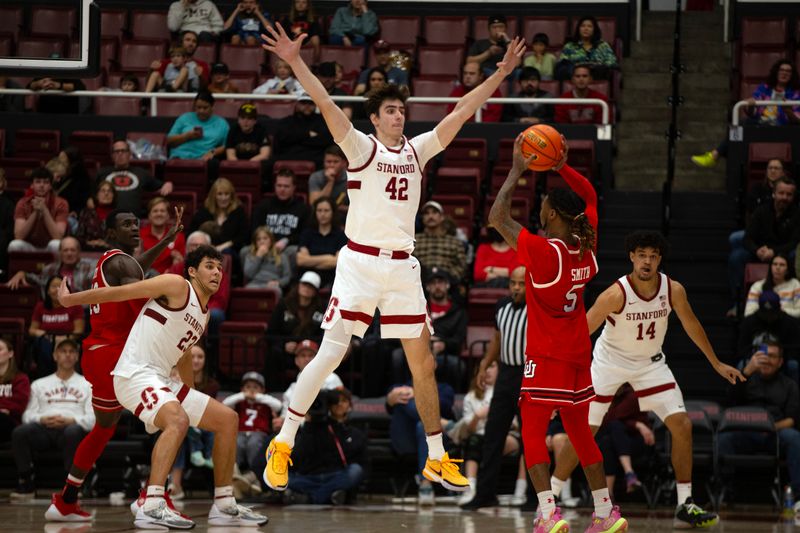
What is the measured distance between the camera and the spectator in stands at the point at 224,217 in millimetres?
14148

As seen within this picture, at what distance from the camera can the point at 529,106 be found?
1609 cm

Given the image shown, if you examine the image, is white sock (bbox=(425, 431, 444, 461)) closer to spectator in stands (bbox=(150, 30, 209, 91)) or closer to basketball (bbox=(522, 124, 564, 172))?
basketball (bbox=(522, 124, 564, 172))

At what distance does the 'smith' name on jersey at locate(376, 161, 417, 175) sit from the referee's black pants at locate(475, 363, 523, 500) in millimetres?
3299

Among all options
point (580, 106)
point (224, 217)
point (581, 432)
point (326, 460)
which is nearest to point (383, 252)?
point (581, 432)

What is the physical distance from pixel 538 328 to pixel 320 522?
2.33m

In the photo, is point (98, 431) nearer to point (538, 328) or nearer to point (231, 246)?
point (538, 328)

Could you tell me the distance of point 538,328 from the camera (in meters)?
8.07

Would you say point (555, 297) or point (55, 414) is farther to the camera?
point (55, 414)

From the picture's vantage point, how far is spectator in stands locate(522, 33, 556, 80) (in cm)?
1708

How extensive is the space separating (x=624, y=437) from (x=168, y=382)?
4.53 metres

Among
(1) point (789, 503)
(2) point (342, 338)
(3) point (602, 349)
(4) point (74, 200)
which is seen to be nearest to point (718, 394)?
(1) point (789, 503)

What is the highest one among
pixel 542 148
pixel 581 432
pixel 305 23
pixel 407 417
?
pixel 305 23

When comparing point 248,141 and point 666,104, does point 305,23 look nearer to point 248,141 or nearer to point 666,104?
point 248,141

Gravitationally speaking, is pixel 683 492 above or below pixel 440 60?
below
